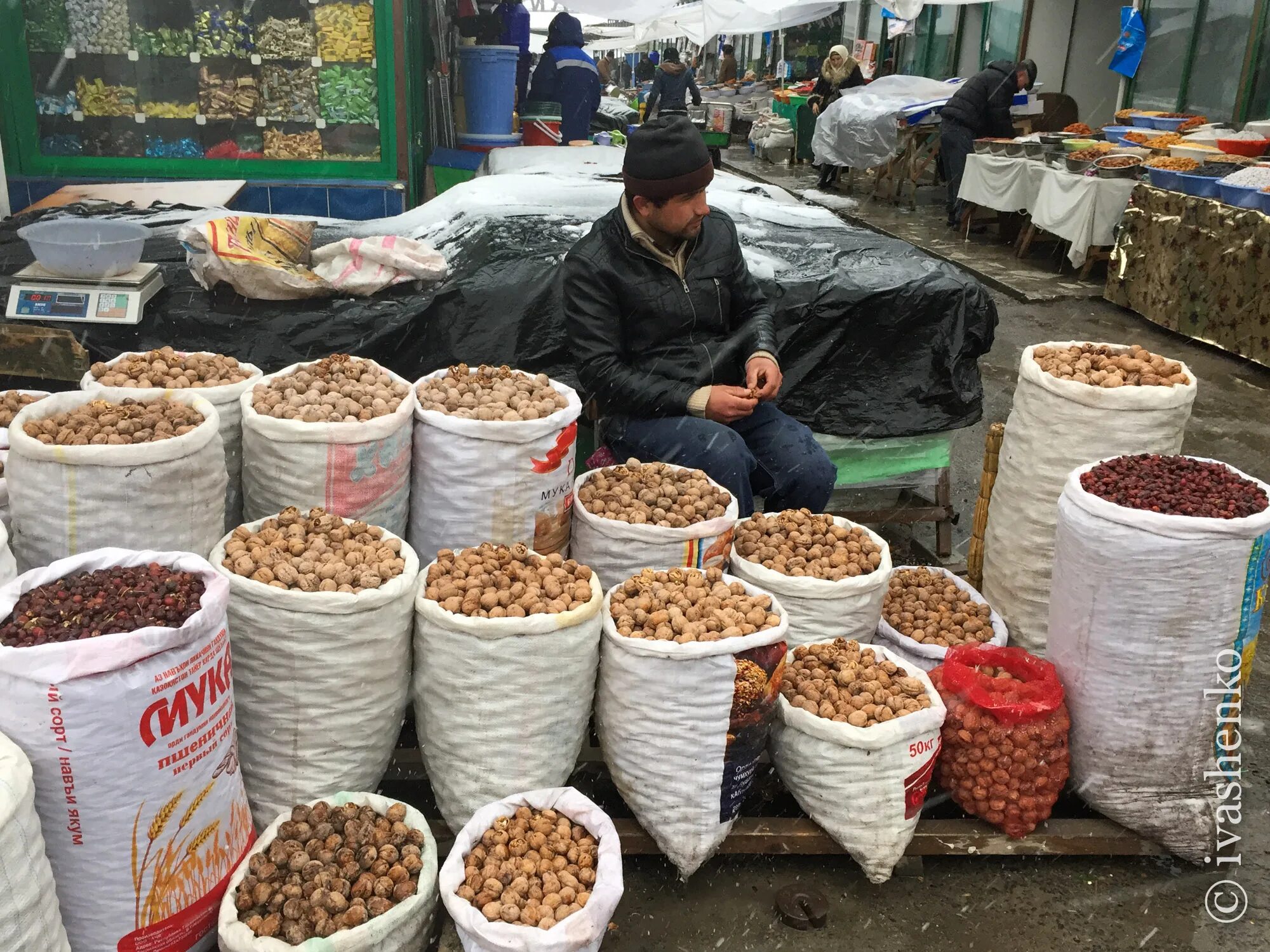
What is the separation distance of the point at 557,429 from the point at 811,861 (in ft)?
3.63

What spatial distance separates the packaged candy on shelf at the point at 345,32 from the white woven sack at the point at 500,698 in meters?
3.76

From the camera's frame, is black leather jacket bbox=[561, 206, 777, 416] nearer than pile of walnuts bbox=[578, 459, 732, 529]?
No

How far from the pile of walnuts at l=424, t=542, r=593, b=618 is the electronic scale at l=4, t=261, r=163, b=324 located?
1.66 metres

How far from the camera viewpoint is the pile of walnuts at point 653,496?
2434 millimetres

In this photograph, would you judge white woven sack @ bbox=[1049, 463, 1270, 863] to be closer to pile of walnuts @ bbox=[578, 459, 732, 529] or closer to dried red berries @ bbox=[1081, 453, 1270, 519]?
dried red berries @ bbox=[1081, 453, 1270, 519]

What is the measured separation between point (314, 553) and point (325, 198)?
11.4ft

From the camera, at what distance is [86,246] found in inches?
121

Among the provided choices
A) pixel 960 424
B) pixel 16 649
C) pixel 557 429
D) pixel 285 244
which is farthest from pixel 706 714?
pixel 285 244

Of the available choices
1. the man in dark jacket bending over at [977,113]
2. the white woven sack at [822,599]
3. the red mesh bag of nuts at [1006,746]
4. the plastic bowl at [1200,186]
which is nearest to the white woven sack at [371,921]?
the white woven sack at [822,599]

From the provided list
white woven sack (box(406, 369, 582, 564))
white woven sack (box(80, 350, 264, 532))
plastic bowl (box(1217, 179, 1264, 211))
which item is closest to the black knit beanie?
white woven sack (box(406, 369, 582, 564))

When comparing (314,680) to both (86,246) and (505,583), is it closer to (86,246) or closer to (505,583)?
(505,583)

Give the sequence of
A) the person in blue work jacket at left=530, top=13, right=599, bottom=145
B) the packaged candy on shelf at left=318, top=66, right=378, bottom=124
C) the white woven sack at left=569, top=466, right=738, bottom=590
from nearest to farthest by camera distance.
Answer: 1. the white woven sack at left=569, top=466, right=738, bottom=590
2. the packaged candy on shelf at left=318, top=66, right=378, bottom=124
3. the person in blue work jacket at left=530, top=13, right=599, bottom=145

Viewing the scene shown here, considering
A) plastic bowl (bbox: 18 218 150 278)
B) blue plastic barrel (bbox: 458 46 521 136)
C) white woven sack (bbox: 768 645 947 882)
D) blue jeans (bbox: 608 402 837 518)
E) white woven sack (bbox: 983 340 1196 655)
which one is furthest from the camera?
blue plastic barrel (bbox: 458 46 521 136)

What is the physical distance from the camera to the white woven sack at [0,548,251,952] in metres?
1.52
